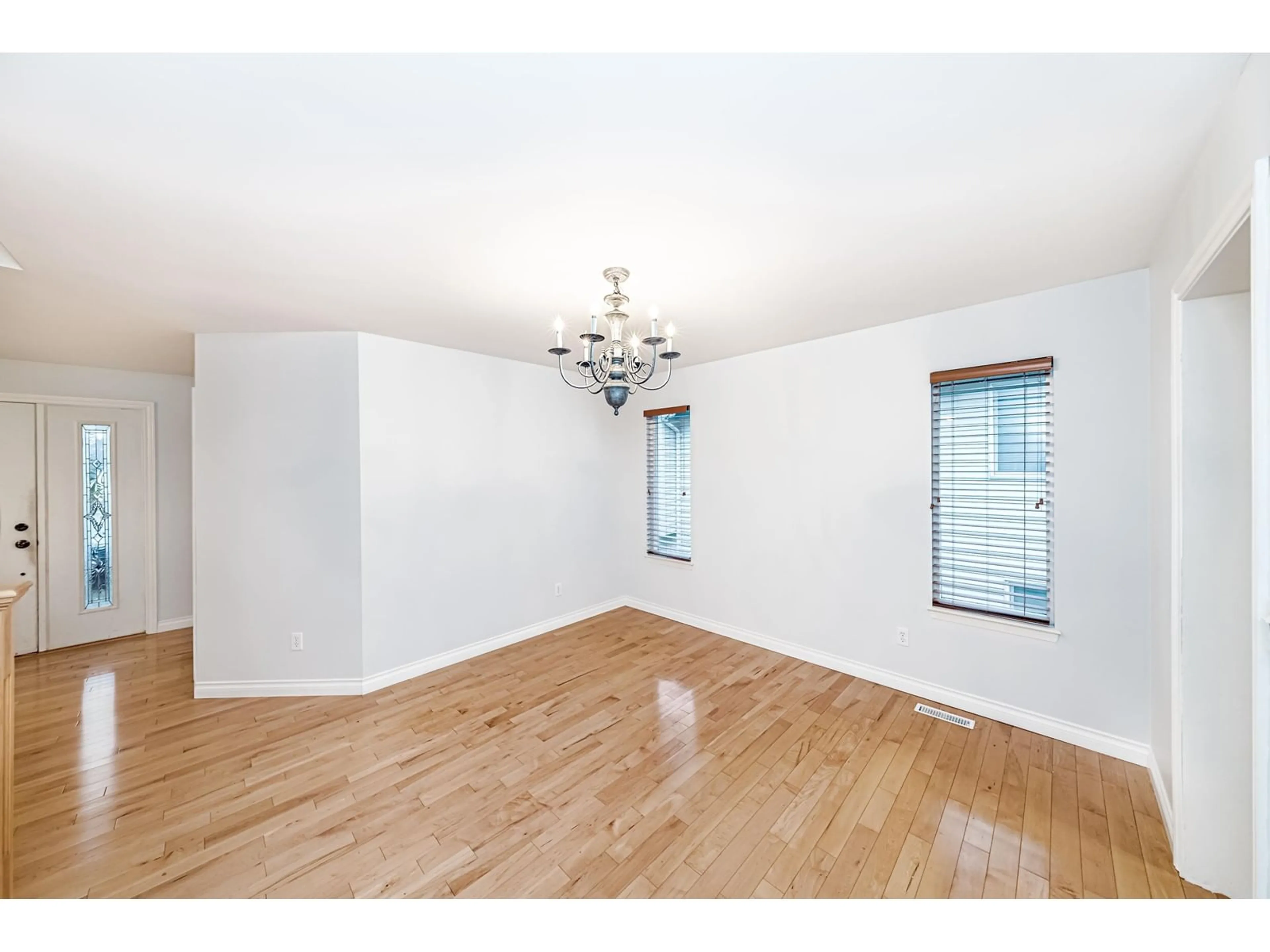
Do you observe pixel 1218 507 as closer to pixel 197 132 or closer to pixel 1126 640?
pixel 1126 640

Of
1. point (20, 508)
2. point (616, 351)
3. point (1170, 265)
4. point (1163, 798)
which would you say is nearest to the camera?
point (1170, 265)

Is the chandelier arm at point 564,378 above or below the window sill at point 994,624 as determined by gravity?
above

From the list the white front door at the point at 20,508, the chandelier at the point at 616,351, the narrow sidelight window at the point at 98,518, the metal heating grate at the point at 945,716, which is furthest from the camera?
the narrow sidelight window at the point at 98,518

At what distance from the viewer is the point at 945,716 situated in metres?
2.74

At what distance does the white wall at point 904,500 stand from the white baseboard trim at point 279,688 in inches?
105

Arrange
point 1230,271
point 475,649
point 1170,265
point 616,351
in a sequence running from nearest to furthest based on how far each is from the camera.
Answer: point 1230,271
point 1170,265
point 616,351
point 475,649

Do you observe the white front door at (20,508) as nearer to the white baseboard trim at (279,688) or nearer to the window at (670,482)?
the white baseboard trim at (279,688)

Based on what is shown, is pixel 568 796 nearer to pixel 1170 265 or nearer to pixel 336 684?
pixel 336 684

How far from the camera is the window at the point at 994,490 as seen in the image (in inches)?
→ 100

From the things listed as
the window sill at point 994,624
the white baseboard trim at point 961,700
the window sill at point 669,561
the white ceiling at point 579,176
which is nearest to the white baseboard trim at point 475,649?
the window sill at point 669,561

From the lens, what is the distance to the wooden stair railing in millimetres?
1435

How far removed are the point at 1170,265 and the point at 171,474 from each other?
7.29 meters

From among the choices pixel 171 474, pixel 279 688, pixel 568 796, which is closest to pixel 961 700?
pixel 568 796
